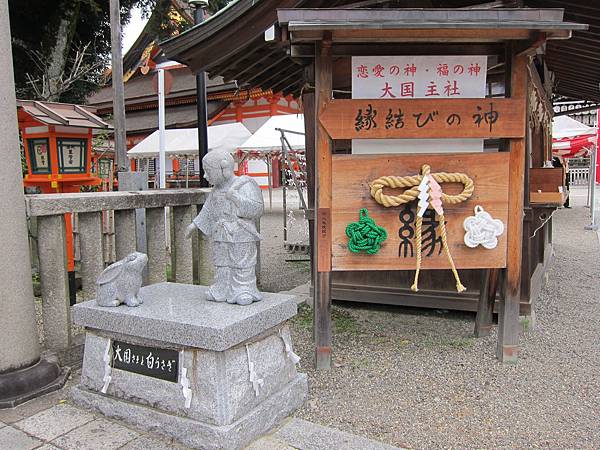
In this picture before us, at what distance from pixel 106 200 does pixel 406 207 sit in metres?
2.41

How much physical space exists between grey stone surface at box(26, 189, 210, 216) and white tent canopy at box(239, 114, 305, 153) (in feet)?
26.8

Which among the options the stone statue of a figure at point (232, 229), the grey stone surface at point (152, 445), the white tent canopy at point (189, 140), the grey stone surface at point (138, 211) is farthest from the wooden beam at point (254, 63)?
the white tent canopy at point (189, 140)

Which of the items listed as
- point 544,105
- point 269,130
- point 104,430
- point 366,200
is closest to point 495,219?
point 366,200

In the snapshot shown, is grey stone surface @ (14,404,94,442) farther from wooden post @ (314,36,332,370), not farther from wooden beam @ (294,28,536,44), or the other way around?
wooden beam @ (294,28,536,44)

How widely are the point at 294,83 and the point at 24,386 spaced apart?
14.6 ft

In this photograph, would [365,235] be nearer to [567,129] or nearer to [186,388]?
[186,388]

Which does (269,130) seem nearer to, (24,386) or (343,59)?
(343,59)

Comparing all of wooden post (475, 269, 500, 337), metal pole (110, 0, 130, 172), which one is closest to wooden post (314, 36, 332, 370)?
wooden post (475, 269, 500, 337)

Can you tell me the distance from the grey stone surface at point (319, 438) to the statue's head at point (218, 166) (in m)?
1.55

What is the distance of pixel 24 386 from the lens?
3291 mm

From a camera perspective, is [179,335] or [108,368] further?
[108,368]

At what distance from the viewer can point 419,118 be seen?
355 centimetres

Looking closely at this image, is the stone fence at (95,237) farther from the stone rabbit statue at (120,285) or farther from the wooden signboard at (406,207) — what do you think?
the wooden signboard at (406,207)

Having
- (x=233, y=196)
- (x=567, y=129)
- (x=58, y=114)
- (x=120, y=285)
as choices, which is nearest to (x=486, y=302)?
(x=233, y=196)
